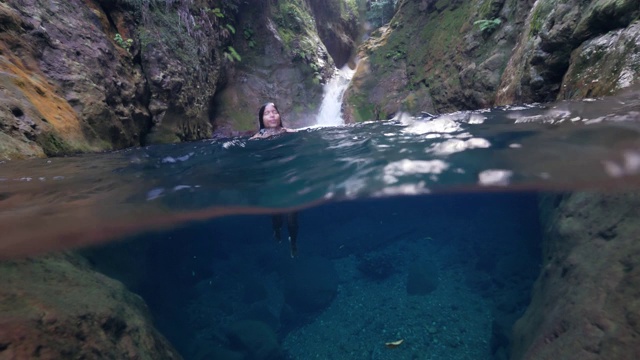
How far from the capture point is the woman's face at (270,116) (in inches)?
335

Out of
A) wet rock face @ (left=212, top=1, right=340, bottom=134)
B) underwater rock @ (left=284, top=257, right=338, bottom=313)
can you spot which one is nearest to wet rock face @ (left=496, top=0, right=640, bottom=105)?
underwater rock @ (left=284, top=257, right=338, bottom=313)

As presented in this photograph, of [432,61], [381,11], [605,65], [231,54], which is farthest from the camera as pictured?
[381,11]

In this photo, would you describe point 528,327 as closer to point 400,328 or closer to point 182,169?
point 400,328

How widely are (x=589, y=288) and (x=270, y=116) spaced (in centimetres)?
730

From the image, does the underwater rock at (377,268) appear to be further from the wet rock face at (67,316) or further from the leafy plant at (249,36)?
the leafy plant at (249,36)

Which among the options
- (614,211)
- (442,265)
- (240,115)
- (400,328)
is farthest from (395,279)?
(240,115)

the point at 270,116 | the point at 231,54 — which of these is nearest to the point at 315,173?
the point at 270,116

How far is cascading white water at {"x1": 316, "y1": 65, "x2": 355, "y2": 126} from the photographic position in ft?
49.8

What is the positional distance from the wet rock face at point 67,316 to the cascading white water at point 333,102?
467 inches

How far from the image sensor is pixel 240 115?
46.9ft

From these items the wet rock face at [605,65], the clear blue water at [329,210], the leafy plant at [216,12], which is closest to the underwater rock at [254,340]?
the clear blue water at [329,210]

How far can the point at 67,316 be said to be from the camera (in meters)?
3.08

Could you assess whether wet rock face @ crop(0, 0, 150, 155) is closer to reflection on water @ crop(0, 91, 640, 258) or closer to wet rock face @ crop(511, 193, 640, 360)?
reflection on water @ crop(0, 91, 640, 258)

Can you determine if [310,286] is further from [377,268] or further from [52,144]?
[52,144]
